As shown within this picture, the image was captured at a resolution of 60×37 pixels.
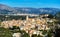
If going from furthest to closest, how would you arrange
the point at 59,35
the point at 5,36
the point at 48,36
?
Answer: 1. the point at 48,36
2. the point at 59,35
3. the point at 5,36

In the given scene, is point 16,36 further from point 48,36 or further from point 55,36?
point 48,36

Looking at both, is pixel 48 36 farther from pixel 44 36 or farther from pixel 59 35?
pixel 59 35

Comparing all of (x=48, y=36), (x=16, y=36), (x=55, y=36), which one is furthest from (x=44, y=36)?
(x=16, y=36)

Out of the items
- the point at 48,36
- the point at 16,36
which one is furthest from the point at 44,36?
the point at 16,36

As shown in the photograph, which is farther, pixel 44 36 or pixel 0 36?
pixel 44 36

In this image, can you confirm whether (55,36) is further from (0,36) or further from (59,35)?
(0,36)

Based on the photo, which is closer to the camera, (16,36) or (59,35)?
(16,36)

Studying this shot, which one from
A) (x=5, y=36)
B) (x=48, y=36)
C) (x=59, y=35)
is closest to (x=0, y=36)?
(x=5, y=36)

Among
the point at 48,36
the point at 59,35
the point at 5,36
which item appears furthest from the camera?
the point at 48,36
